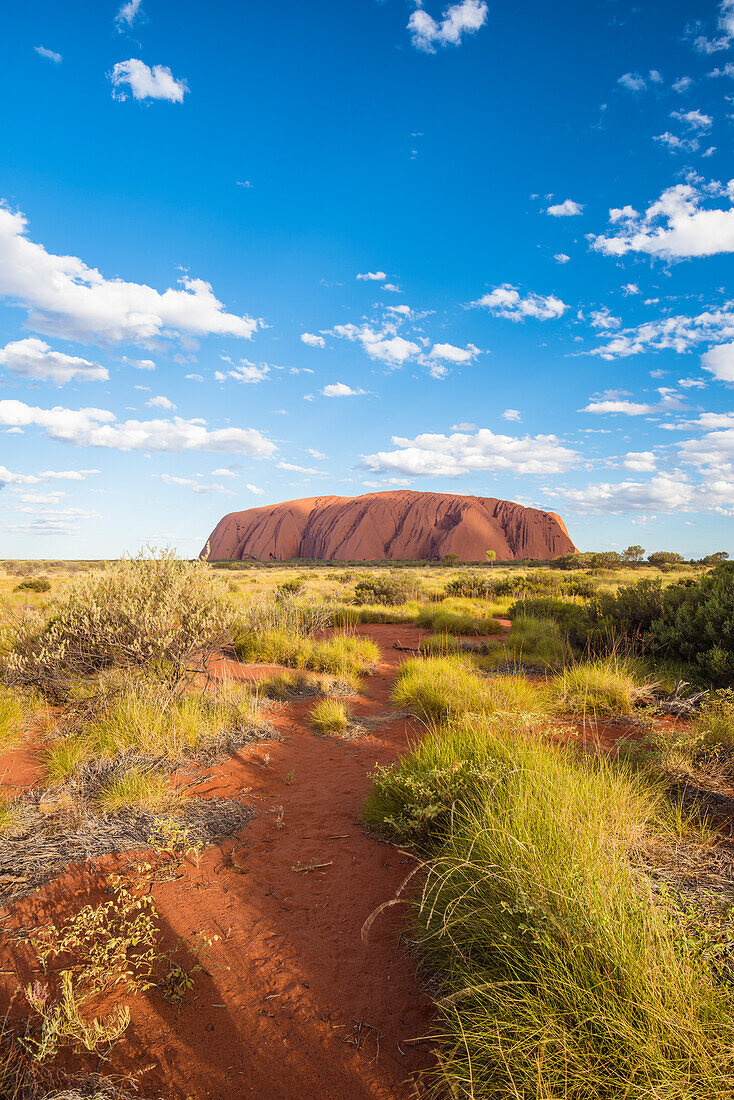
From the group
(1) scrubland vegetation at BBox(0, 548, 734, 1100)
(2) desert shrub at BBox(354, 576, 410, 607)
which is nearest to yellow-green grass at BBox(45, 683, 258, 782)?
(1) scrubland vegetation at BBox(0, 548, 734, 1100)

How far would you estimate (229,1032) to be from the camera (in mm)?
2098

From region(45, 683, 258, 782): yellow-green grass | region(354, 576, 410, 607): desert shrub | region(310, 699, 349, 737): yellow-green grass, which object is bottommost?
region(310, 699, 349, 737): yellow-green grass

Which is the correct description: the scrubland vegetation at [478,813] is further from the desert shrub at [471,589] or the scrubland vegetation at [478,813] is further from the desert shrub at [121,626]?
the desert shrub at [471,589]

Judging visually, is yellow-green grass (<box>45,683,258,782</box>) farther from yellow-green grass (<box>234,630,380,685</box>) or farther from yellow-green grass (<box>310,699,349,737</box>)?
yellow-green grass (<box>234,630,380,685</box>)

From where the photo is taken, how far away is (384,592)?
59.2ft

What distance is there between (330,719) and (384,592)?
Answer: 12310 millimetres

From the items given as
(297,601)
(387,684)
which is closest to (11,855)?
(387,684)

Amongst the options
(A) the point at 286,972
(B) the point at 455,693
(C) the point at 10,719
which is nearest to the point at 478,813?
(A) the point at 286,972

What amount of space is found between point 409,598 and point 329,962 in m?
15.1

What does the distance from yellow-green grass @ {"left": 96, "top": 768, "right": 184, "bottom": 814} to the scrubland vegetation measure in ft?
0.07

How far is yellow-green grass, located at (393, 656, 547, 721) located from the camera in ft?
17.6

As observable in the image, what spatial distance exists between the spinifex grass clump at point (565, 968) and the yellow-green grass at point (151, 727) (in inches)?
115

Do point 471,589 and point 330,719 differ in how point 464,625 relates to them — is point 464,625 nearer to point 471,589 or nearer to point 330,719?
point 330,719

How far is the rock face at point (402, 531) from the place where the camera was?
3430 inches
